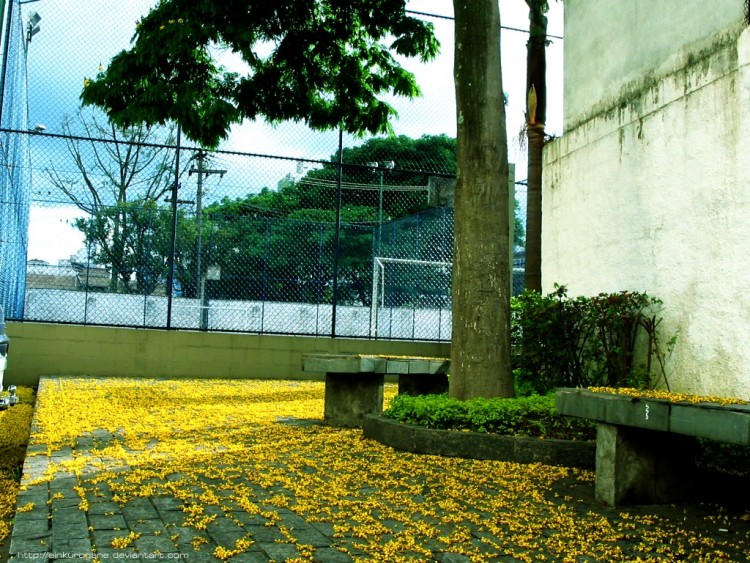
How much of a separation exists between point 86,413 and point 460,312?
11.6ft

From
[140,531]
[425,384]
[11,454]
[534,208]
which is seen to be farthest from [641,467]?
[534,208]

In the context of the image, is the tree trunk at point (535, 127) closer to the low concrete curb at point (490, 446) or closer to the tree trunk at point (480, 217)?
the tree trunk at point (480, 217)

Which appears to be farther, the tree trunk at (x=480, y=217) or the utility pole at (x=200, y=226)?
the utility pole at (x=200, y=226)

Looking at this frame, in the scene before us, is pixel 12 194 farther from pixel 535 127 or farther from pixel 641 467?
pixel 641 467

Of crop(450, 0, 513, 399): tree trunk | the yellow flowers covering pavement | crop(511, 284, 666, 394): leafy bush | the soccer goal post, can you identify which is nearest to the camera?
the yellow flowers covering pavement

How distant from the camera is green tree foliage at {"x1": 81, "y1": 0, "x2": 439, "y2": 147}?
24.5ft

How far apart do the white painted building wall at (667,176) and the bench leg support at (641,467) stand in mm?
1085

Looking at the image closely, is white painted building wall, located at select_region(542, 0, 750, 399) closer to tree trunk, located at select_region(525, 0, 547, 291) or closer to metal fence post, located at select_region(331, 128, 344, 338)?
tree trunk, located at select_region(525, 0, 547, 291)

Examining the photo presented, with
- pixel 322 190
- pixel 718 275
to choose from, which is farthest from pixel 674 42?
pixel 322 190

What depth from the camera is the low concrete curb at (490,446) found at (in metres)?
4.86

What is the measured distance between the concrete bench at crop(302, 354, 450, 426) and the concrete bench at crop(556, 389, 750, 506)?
2.62m

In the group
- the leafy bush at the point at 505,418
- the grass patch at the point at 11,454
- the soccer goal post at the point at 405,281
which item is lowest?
the grass patch at the point at 11,454

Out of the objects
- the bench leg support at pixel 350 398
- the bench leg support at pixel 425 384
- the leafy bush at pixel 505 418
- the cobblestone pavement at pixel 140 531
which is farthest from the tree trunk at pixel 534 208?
the cobblestone pavement at pixel 140 531

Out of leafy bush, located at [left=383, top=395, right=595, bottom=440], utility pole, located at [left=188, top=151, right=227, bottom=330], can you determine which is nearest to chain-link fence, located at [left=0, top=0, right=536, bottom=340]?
utility pole, located at [left=188, top=151, right=227, bottom=330]
